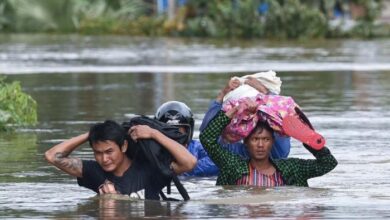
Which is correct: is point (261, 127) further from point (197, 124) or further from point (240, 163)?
point (197, 124)

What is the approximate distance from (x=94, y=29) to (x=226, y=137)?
145 feet

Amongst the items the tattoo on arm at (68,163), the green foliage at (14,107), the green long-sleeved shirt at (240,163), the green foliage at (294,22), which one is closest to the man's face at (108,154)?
the tattoo on arm at (68,163)

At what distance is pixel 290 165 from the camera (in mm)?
11039

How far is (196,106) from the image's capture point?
19.6 m

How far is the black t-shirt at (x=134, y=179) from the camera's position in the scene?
10297 millimetres

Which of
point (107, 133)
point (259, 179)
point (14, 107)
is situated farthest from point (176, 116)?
point (14, 107)

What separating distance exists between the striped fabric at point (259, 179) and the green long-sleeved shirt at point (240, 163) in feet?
0.11

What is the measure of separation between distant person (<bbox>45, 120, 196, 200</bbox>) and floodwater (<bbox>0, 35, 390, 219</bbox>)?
12 centimetres

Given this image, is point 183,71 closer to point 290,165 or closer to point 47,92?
point 47,92

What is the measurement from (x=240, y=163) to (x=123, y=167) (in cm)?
109

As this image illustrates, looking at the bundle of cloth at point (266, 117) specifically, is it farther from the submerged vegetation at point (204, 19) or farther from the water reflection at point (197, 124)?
the submerged vegetation at point (204, 19)

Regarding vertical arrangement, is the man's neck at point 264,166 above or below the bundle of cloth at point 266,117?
below

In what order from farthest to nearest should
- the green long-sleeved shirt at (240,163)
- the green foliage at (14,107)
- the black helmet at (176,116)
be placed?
the green foliage at (14,107) → the black helmet at (176,116) → the green long-sleeved shirt at (240,163)

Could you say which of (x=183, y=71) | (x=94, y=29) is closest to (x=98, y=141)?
(x=183, y=71)
